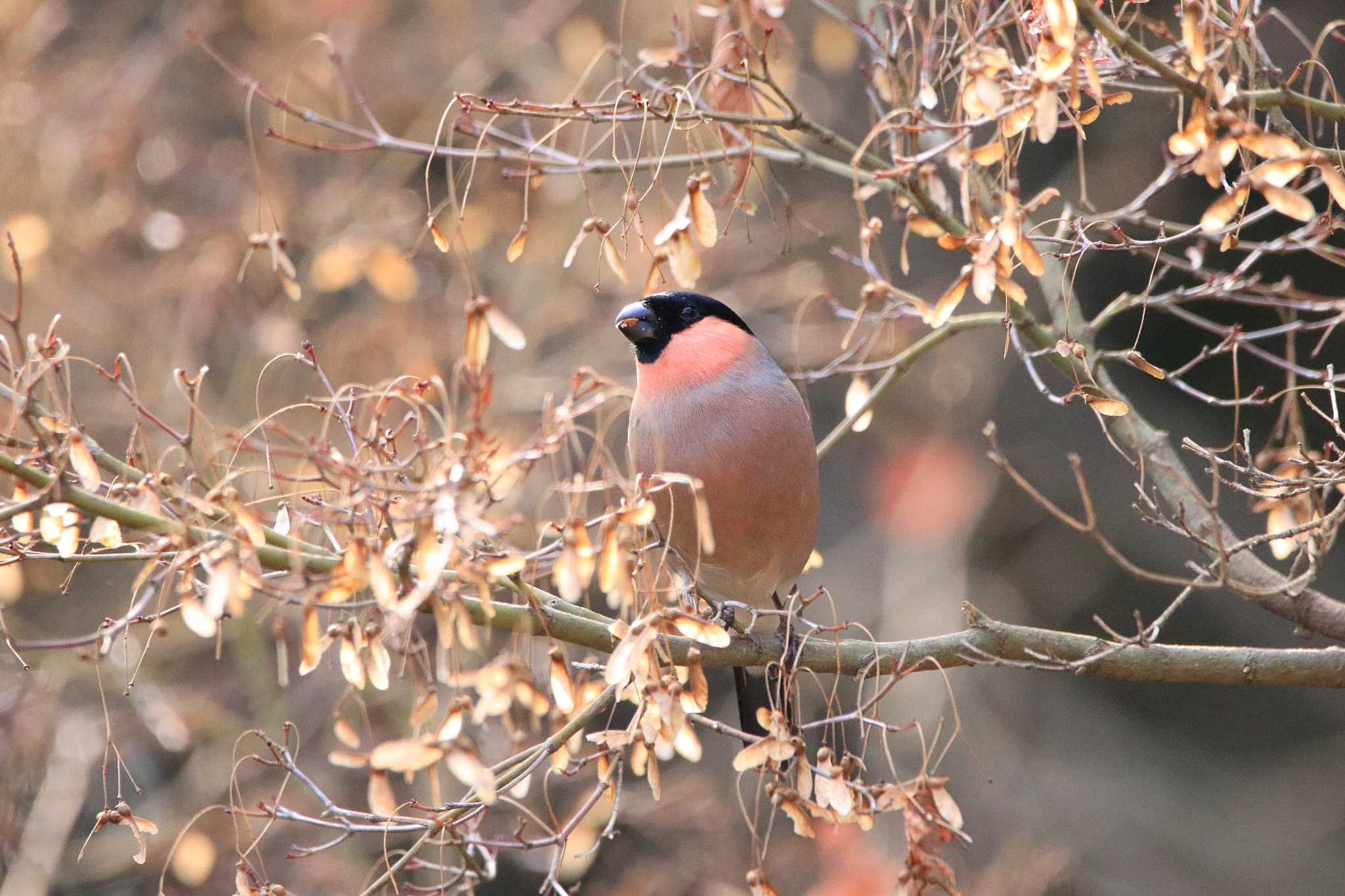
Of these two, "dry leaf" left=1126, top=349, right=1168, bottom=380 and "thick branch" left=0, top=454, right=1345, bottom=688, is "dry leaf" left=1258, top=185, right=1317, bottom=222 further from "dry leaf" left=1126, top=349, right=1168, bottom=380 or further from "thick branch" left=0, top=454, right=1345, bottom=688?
"thick branch" left=0, top=454, right=1345, bottom=688

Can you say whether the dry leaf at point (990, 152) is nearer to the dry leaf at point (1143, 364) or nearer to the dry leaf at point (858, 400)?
the dry leaf at point (1143, 364)

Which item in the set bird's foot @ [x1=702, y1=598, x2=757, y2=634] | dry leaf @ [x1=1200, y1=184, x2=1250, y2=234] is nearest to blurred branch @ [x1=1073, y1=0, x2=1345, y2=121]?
dry leaf @ [x1=1200, y1=184, x2=1250, y2=234]

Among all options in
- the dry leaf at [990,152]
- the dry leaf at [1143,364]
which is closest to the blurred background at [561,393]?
the dry leaf at [1143,364]

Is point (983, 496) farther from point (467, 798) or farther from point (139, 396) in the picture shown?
point (467, 798)

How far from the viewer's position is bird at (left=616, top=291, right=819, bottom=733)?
2502 millimetres

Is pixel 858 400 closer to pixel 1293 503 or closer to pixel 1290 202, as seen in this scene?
pixel 1293 503

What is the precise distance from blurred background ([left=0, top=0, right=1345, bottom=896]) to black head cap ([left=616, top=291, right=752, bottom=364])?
94 centimetres

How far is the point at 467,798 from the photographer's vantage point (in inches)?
68.7

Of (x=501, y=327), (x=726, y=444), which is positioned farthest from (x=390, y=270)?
(x=501, y=327)

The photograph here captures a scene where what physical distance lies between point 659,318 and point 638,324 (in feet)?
0.26

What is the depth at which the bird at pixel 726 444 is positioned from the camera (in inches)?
98.5

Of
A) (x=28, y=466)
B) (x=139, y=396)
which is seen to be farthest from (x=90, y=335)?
(x=28, y=466)

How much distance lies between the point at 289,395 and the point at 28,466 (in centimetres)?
294

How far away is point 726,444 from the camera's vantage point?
2523mm
